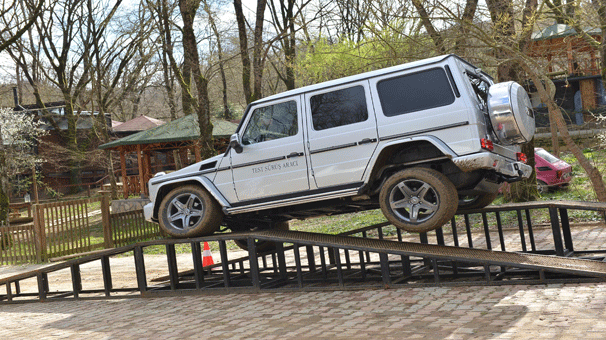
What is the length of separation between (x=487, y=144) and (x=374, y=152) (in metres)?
1.30

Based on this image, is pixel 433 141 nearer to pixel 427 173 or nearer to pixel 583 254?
pixel 427 173

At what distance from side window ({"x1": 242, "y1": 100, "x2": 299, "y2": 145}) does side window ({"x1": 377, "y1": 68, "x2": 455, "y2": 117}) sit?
1.26 metres

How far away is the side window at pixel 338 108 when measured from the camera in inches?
281

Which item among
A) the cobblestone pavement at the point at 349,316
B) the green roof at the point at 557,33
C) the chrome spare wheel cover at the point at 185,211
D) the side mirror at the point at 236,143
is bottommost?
the cobblestone pavement at the point at 349,316

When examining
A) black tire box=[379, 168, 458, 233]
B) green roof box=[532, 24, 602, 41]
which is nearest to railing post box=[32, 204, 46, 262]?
black tire box=[379, 168, 458, 233]

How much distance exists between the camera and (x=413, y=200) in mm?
6820

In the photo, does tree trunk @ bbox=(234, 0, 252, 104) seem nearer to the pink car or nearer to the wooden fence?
the wooden fence

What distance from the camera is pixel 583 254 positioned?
28.0 ft

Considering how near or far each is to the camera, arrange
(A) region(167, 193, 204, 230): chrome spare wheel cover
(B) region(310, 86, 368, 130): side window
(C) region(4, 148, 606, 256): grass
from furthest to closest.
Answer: (C) region(4, 148, 606, 256): grass → (A) region(167, 193, 204, 230): chrome spare wheel cover → (B) region(310, 86, 368, 130): side window

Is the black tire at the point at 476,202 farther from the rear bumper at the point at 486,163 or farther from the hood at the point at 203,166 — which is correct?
the hood at the point at 203,166

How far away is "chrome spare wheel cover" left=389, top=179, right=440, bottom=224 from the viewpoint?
6.75 m

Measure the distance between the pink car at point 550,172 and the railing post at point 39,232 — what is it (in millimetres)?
15016

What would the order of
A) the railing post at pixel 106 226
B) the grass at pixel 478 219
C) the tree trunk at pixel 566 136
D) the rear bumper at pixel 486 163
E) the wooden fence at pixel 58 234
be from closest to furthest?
the rear bumper at pixel 486 163
the tree trunk at pixel 566 136
the grass at pixel 478 219
the wooden fence at pixel 58 234
the railing post at pixel 106 226

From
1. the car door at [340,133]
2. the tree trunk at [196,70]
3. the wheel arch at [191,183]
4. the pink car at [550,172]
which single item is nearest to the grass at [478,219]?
the pink car at [550,172]
